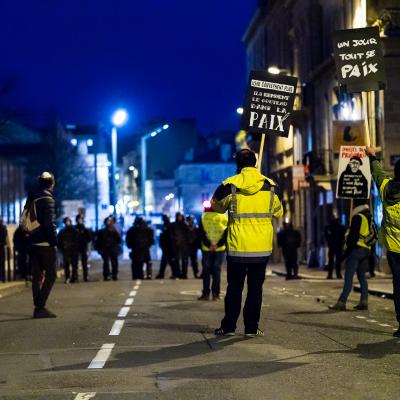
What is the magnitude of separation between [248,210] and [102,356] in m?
2.39

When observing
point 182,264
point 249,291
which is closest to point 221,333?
point 249,291

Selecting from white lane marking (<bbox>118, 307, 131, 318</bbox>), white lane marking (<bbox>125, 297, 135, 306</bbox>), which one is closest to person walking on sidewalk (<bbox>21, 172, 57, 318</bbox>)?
white lane marking (<bbox>118, 307, 131, 318</bbox>)

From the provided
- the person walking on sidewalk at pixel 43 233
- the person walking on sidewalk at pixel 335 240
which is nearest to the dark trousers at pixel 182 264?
the person walking on sidewalk at pixel 335 240

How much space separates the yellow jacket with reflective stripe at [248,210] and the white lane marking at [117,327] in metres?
1.84

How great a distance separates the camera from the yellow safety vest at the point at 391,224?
37.8 ft

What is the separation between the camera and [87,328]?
1252 cm

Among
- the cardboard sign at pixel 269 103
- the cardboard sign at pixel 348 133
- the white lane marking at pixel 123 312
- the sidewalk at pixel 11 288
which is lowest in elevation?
the sidewalk at pixel 11 288

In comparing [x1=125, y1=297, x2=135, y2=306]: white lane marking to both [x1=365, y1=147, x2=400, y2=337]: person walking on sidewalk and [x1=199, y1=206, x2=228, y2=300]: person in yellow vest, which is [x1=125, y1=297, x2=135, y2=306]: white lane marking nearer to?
[x1=199, y1=206, x2=228, y2=300]: person in yellow vest

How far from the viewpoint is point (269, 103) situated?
570 inches

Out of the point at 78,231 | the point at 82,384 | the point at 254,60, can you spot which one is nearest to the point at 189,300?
the point at 82,384

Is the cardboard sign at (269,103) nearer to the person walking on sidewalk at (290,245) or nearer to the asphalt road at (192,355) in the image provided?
the asphalt road at (192,355)

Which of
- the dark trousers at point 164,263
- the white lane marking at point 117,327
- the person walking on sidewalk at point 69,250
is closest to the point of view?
the white lane marking at point 117,327

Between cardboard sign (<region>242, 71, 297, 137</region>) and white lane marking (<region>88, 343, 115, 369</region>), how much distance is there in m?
5.17

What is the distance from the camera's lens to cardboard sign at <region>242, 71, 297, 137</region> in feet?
47.4
